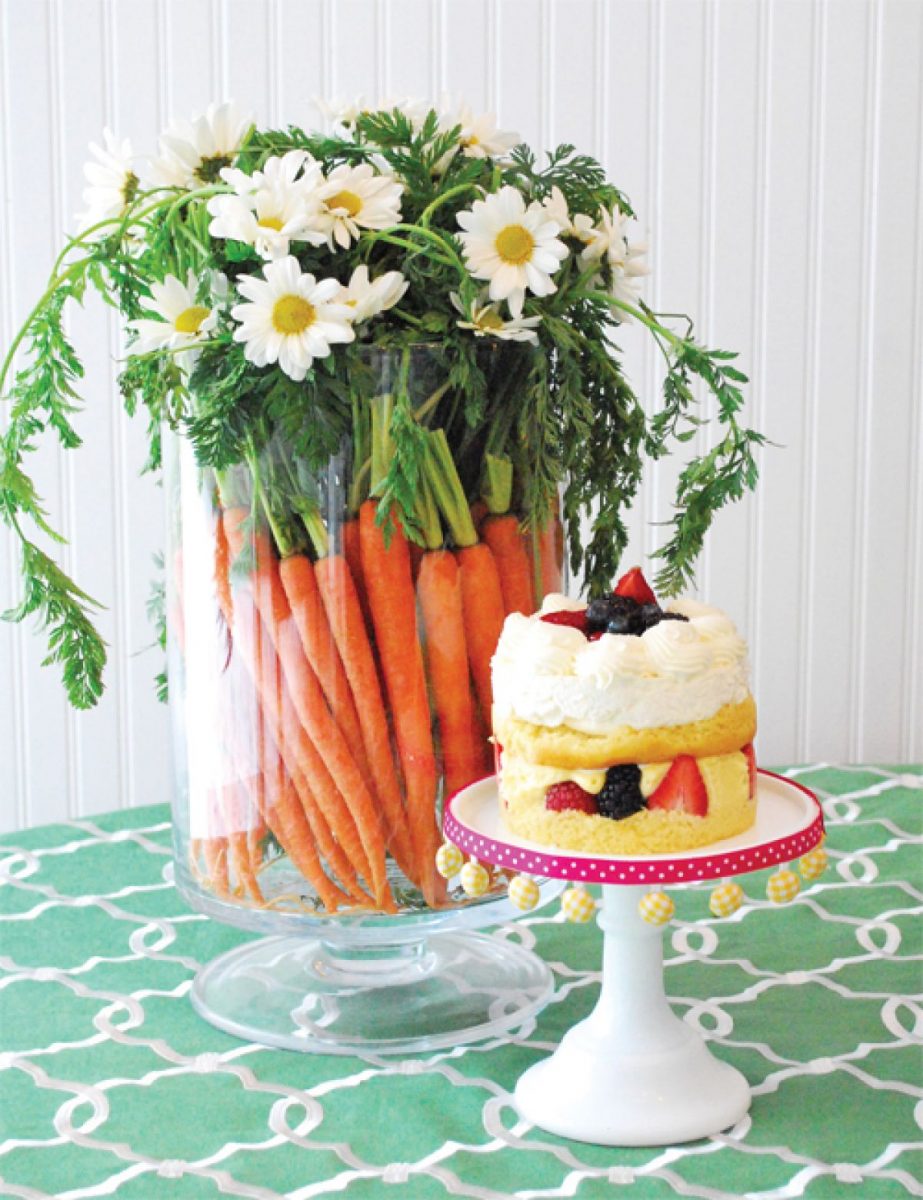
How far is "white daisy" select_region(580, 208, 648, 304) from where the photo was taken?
3.60 feet

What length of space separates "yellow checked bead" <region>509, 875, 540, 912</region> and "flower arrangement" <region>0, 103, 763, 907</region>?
151mm

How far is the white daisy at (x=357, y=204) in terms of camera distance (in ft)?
3.26

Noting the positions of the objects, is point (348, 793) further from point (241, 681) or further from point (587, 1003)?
point (587, 1003)

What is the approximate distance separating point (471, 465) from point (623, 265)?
179 millimetres

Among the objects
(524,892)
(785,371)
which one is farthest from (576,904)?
(785,371)

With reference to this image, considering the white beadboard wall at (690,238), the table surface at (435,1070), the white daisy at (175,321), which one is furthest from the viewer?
the white beadboard wall at (690,238)

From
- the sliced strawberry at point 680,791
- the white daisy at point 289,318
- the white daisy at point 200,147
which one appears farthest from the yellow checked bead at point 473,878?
the white daisy at point 200,147

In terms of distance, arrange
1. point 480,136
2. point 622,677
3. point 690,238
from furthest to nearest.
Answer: point 690,238 → point 480,136 → point 622,677

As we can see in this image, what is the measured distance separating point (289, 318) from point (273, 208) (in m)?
0.07

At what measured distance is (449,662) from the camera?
1087 millimetres

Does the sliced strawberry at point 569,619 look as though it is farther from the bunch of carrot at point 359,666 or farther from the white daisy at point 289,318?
the white daisy at point 289,318

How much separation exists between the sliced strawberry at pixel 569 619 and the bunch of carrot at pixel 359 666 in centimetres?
9

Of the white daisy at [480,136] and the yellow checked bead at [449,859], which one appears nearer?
the yellow checked bead at [449,859]

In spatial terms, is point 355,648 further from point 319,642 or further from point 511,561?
point 511,561
